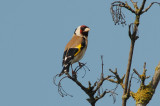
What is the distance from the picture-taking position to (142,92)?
13.7 feet

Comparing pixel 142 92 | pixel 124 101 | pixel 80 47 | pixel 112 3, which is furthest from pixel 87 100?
pixel 80 47

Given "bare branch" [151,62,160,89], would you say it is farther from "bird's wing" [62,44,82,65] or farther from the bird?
"bird's wing" [62,44,82,65]

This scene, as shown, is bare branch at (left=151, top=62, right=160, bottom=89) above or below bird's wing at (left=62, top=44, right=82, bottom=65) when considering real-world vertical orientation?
below

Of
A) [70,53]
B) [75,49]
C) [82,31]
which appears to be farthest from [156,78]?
[82,31]

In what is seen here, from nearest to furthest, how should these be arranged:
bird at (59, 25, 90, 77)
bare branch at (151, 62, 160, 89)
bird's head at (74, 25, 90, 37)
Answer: bare branch at (151, 62, 160, 89) → bird at (59, 25, 90, 77) → bird's head at (74, 25, 90, 37)

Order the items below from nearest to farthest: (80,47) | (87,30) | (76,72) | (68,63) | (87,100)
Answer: (87,100)
(76,72)
(68,63)
(80,47)
(87,30)

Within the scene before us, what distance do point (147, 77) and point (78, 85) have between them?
2.78ft

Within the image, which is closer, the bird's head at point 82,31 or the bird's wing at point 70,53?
the bird's wing at point 70,53

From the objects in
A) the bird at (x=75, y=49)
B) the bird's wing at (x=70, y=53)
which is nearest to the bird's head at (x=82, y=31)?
the bird at (x=75, y=49)

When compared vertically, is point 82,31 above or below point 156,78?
above

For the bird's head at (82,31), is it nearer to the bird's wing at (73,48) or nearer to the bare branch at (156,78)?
the bird's wing at (73,48)

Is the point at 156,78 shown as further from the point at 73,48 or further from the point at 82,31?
the point at 82,31

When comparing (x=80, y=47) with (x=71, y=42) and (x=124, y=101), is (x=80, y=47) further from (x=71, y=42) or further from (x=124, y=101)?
(x=124, y=101)

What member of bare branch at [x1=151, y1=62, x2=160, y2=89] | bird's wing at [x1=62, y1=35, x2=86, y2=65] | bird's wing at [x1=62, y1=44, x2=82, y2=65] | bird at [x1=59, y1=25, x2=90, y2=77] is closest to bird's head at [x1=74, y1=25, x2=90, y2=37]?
bird at [x1=59, y1=25, x2=90, y2=77]
